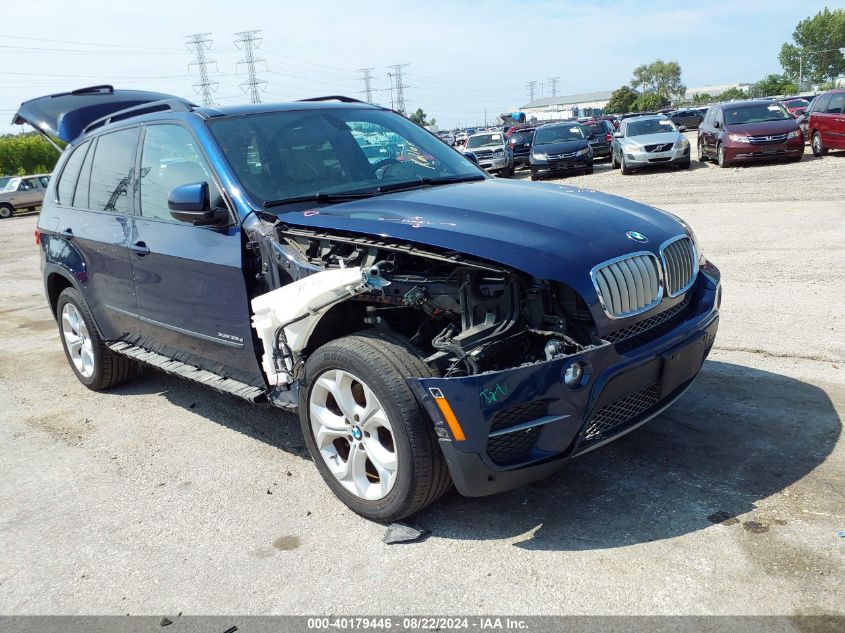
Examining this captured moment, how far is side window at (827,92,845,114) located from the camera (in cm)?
1798

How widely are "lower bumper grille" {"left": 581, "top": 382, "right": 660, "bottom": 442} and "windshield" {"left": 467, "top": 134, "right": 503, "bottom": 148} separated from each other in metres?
23.1

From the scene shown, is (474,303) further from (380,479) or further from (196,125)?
(196,125)

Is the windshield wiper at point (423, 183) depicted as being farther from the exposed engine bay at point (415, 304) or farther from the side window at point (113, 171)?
the side window at point (113, 171)

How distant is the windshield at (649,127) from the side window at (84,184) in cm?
1732

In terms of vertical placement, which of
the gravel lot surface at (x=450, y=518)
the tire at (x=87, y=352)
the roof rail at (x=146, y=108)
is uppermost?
the roof rail at (x=146, y=108)

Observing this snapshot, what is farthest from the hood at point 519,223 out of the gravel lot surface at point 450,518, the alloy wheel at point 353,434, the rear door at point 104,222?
the rear door at point 104,222

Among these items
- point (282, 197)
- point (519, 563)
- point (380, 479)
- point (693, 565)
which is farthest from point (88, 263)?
point (693, 565)

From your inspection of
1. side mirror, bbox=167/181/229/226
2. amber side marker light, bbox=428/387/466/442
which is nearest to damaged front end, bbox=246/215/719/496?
amber side marker light, bbox=428/387/466/442

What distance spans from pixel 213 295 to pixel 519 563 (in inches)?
85.1

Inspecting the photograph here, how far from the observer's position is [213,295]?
4105 mm

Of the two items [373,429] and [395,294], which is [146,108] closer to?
[395,294]

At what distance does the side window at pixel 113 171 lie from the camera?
4.91m

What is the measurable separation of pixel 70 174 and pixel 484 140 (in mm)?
21710

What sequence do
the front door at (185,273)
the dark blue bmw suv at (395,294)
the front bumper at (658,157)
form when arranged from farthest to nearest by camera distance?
the front bumper at (658,157)
the front door at (185,273)
the dark blue bmw suv at (395,294)
